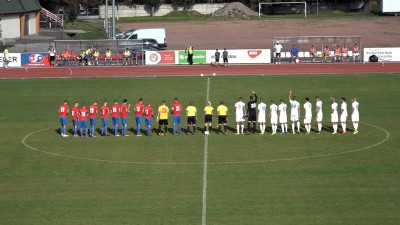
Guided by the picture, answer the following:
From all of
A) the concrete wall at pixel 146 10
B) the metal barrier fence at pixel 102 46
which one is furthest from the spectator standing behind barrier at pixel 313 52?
the concrete wall at pixel 146 10

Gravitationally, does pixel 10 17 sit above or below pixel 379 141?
above

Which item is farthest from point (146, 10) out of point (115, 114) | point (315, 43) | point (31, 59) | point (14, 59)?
point (115, 114)

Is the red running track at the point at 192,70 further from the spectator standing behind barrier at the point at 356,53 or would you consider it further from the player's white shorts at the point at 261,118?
the player's white shorts at the point at 261,118

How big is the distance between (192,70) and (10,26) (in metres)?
29.3

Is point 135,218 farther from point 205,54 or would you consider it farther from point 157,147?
point 205,54

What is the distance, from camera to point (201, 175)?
97.7 ft

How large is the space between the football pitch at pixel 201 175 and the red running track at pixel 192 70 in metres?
14.1

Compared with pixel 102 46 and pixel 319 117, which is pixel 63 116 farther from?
pixel 102 46

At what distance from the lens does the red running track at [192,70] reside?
59500mm

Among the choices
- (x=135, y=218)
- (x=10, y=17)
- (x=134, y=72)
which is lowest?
(x=135, y=218)

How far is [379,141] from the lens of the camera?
3531 centimetres

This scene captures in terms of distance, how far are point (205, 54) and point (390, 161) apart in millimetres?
35153

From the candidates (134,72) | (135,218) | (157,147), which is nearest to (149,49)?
(134,72)

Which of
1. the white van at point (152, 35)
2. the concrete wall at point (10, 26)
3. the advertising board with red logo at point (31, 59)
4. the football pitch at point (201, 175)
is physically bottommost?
the football pitch at point (201, 175)
